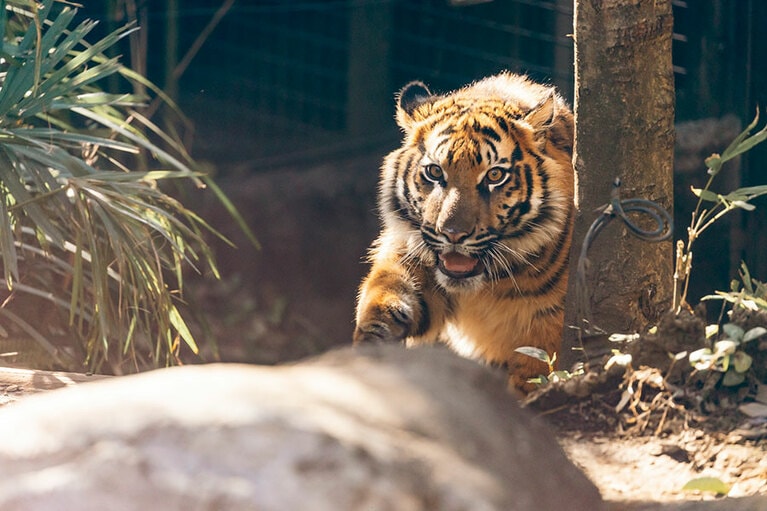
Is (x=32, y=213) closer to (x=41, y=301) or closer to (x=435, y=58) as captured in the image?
(x=41, y=301)

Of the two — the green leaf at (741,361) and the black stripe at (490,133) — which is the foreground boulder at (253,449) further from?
the black stripe at (490,133)

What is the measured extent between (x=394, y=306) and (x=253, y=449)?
1853 millimetres

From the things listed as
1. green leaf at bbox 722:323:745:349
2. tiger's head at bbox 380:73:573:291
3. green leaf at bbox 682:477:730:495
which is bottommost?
green leaf at bbox 682:477:730:495

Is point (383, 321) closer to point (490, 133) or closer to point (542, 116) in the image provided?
point (490, 133)

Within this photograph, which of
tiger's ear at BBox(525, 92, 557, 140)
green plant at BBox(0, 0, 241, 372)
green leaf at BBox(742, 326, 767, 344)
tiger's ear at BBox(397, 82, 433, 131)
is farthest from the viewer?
tiger's ear at BBox(397, 82, 433, 131)

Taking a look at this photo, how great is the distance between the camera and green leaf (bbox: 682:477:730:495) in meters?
1.97

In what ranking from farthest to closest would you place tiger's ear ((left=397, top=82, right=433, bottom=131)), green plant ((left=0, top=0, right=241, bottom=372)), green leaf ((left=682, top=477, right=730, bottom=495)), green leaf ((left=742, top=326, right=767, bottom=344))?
tiger's ear ((left=397, top=82, right=433, bottom=131))
green plant ((left=0, top=0, right=241, bottom=372))
green leaf ((left=742, top=326, right=767, bottom=344))
green leaf ((left=682, top=477, right=730, bottom=495))

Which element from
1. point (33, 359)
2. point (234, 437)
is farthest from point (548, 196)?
point (234, 437)

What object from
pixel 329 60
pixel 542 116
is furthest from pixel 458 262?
pixel 329 60

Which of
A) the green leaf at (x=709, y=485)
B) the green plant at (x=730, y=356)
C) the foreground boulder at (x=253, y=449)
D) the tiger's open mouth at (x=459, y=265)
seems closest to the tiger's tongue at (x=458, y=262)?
the tiger's open mouth at (x=459, y=265)

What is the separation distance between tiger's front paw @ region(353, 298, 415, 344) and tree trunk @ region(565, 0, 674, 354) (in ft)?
2.11

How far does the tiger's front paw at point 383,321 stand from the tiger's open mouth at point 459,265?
7.5 inches

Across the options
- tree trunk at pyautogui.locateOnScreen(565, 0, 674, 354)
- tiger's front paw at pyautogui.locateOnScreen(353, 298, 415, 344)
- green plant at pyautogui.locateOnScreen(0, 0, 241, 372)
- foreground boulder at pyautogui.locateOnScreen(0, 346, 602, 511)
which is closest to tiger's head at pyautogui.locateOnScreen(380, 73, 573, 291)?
tiger's front paw at pyautogui.locateOnScreen(353, 298, 415, 344)

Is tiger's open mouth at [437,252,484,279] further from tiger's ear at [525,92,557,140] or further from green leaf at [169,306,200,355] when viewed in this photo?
green leaf at [169,306,200,355]
